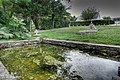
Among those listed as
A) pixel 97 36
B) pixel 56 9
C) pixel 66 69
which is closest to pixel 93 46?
pixel 97 36

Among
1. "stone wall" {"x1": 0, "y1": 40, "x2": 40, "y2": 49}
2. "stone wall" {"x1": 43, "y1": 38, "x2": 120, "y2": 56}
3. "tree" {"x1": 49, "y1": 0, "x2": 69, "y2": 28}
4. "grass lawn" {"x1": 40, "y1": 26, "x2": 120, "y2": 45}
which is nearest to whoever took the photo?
"stone wall" {"x1": 43, "y1": 38, "x2": 120, "y2": 56}

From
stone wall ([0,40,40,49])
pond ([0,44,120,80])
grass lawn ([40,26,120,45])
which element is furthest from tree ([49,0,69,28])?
pond ([0,44,120,80])

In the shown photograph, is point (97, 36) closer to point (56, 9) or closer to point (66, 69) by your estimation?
point (66, 69)

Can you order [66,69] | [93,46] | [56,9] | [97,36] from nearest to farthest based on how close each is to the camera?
[66,69] → [93,46] → [97,36] → [56,9]

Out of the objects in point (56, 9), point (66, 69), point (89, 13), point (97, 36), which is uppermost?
point (56, 9)

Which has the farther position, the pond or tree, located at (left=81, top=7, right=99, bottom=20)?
tree, located at (left=81, top=7, right=99, bottom=20)

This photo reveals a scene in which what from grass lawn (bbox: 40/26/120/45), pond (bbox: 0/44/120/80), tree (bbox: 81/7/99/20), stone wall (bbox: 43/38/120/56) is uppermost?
tree (bbox: 81/7/99/20)

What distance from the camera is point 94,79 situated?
15.8 feet

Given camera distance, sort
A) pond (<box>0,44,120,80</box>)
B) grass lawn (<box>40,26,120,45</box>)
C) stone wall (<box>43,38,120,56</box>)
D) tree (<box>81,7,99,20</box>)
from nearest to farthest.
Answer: pond (<box>0,44,120,80</box>)
stone wall (<box>43,38,120,56</box>)
grass lawn (<box>40,26,120,45</box>)
tree (<box>81,7,99,20</box>)

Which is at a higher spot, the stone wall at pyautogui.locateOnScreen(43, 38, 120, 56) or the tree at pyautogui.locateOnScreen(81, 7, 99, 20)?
the tree at pyautogui.locateOnScreen(81, 7, 99, 20)

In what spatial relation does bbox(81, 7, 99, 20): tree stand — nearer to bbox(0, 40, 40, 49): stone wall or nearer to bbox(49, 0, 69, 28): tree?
bbox(49, 0, 69, 28): tree

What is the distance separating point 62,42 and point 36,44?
7.03 ft

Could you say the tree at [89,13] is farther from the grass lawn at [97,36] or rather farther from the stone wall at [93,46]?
the stone wall at [93,46]

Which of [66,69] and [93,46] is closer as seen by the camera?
[66,69]
